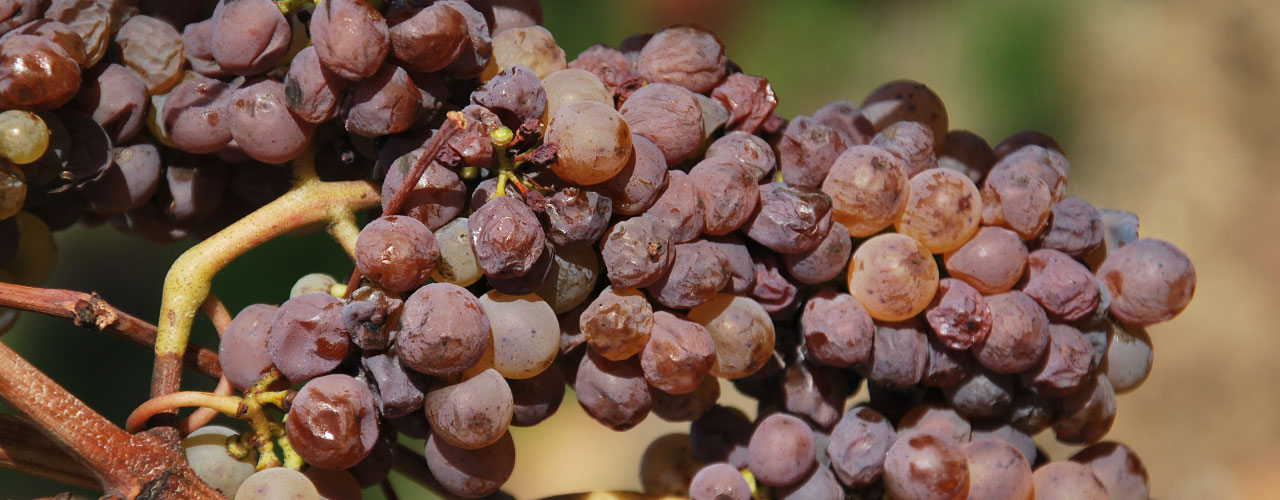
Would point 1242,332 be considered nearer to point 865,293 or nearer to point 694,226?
point 865,293

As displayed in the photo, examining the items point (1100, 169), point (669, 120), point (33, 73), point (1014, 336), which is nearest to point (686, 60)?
point (669, 120)

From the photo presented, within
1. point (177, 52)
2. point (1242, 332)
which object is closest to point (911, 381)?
point (177, 52)

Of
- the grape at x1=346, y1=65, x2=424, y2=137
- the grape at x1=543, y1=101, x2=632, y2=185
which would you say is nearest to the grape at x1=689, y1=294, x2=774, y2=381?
the grape at x1=543, y1=101, x2=632, y2=185

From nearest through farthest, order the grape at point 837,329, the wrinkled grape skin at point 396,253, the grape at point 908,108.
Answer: the wrinkled grape skin at point 396,253, the grape at point 837,329, the grape at point 908,108

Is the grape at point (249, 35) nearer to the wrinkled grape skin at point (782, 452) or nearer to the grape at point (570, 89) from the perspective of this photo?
the grape at point (570, 89)

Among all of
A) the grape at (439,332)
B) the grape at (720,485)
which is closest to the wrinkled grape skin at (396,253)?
the grape at (439,332)

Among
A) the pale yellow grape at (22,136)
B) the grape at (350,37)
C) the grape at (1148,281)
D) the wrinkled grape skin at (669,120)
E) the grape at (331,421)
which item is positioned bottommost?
the grape at (331,421)

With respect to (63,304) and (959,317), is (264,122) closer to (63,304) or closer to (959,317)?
(63,304)
